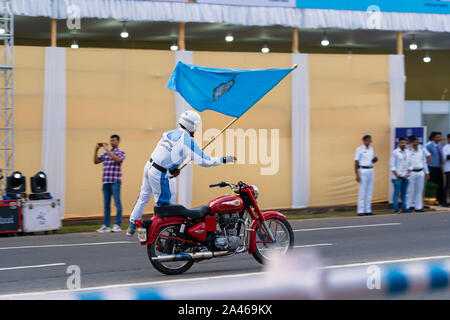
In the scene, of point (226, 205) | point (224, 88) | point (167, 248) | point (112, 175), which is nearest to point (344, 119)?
point (112, 175)

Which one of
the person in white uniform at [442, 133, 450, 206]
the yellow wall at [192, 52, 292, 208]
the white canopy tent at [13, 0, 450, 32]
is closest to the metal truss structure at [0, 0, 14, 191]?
the white canopy tent at [13, 0, 450, 32]

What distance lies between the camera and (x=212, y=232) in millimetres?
9695

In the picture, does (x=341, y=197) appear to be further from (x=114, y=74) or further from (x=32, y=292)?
(x=32, y=292)

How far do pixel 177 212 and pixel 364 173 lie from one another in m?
9.70

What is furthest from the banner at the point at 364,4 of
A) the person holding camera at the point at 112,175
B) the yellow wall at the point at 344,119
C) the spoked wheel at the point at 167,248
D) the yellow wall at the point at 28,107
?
the spoked wheel at the point at 167,248

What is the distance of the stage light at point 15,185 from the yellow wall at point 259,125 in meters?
4.38

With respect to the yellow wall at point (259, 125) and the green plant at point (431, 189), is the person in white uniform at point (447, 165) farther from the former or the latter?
the yellow wall at point (259, 125)

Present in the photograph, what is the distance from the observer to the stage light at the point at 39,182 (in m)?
15.4

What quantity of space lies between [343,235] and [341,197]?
19.6 ft

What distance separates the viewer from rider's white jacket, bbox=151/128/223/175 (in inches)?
374

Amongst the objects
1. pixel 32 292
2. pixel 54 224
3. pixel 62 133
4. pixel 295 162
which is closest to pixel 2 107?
pixel 62 133

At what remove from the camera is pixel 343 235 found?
13750 millimetres

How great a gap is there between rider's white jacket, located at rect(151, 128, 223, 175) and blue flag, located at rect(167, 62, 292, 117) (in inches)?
85.2

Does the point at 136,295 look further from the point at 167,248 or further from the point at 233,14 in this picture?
the point at 233,14
